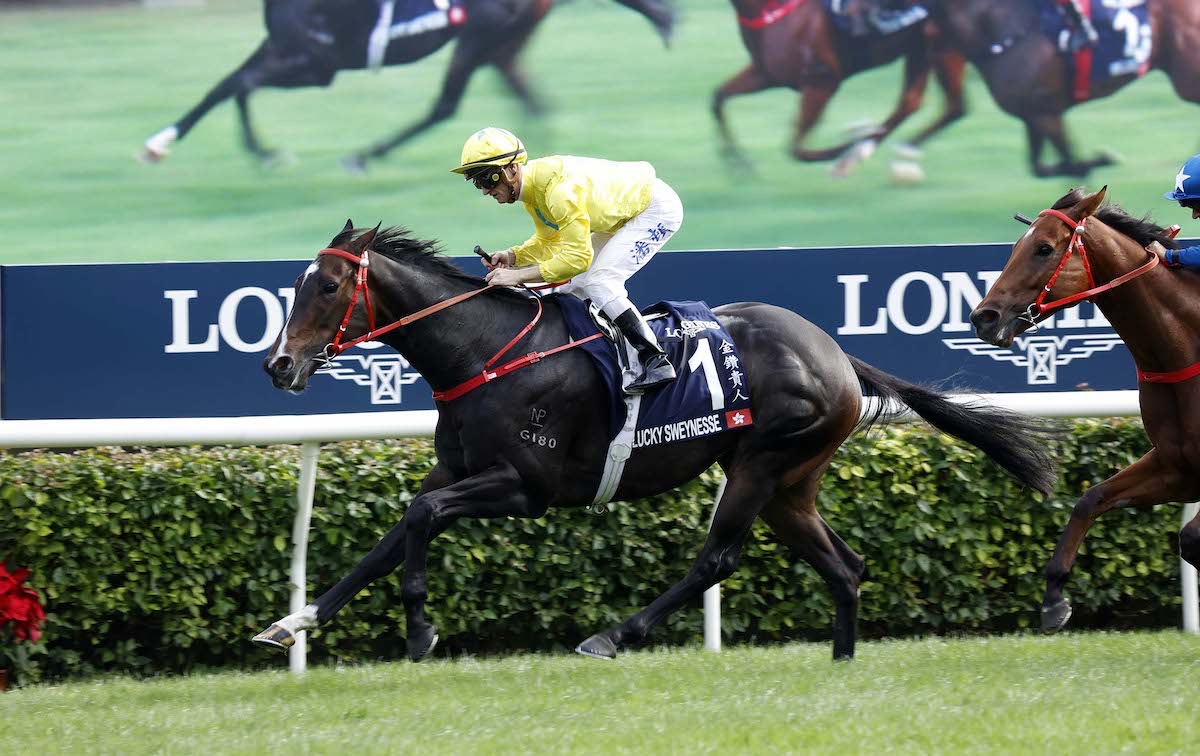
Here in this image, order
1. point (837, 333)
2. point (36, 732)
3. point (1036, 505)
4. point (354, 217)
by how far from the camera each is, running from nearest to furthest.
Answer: point (36, 732)
point (1036, 505)
point (837, 333)
point (354, 217)

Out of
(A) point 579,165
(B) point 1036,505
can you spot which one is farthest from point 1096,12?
(A) point 579,165

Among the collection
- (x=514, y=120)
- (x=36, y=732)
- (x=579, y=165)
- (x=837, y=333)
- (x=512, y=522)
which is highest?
(x=514, y=120)

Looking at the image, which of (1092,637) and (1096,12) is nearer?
(1092,637)

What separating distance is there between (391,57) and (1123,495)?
7.64 m

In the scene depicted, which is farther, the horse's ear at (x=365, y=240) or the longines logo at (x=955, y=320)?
the longines logo at (x=955, y=320)

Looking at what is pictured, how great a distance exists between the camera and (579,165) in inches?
166

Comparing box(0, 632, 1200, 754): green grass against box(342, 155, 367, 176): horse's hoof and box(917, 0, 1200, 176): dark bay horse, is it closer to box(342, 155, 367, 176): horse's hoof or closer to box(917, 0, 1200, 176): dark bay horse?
box(342, 155, 367, 176): horse's hoof

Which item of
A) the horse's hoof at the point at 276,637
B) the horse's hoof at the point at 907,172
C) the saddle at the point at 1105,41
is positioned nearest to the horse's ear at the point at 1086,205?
the horse's hoof at the point at 276,637

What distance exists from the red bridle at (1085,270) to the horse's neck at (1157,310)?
0.02 m

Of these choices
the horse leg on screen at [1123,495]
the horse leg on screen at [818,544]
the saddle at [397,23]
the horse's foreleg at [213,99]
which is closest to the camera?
the horse leg on screen at [1123,495]

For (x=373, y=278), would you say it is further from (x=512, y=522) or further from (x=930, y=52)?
(x=930, y=52)

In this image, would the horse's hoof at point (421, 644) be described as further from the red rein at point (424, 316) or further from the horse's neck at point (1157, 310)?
the horse's neck at point (1157, 310)

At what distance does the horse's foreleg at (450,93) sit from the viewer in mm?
10586

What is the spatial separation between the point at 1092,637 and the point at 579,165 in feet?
7.29
